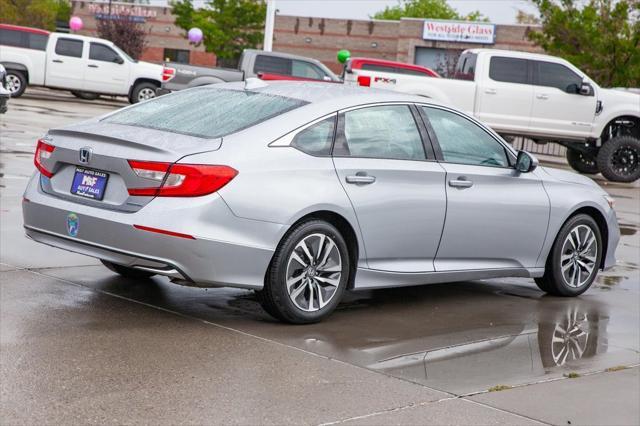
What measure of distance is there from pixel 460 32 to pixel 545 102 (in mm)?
45446

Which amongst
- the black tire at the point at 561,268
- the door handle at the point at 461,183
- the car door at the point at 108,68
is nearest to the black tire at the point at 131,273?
the door handle at the point at 461,183

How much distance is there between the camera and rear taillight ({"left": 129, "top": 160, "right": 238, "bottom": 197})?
633 centimetres

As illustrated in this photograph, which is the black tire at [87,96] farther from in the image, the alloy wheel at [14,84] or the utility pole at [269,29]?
the utility pole at [269,29]

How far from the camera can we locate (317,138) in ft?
23.0

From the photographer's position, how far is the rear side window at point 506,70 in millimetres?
22094

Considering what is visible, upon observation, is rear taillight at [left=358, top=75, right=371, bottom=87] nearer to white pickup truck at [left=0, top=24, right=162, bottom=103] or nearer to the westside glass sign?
white pickup truck at [left=0, top=24, right=162, bottom=103]

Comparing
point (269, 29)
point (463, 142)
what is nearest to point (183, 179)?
point (463, 142)

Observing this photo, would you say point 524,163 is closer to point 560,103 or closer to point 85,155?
point 85,155

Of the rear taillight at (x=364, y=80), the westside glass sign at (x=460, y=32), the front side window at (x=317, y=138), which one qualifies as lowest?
the front side window at (x=317, y=138)

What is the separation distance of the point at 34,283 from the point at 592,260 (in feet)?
14.3

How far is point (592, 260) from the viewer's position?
348 inches

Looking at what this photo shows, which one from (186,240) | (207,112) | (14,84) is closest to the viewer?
(186,240)

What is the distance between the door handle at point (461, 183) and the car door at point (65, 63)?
86.6 ft

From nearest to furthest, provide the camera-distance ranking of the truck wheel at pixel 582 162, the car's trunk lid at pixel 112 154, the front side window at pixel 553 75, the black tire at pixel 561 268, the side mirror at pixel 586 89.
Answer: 1. the car's trunk lid at pixel 112 154
2. the black tire at pixel 561 268
3. the side mirror at pixel 586 89
4. the front side window at pixel 553 75
5. the truck wheel at pixel 582 162
